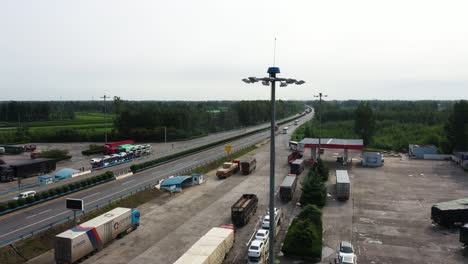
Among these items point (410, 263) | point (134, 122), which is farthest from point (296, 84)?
point (134, 122)

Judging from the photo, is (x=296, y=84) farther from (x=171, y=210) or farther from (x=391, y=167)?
(x=391, y=167)

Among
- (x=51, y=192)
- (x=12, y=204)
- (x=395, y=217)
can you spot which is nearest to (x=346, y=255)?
(x=395, y=217)

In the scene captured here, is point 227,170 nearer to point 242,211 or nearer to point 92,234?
point 242,211

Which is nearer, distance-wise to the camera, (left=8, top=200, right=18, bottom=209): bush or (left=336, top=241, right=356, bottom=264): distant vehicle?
(left=336, top=241, right=356, bottom=264): distant vehicle

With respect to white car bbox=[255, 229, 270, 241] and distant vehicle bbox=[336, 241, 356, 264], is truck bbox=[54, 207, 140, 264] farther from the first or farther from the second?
distant vehicle bbox=[336, 241, 356, 264]

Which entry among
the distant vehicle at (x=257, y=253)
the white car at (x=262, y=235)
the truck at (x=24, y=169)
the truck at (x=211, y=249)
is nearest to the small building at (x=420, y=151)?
the white car at (x=262, y=235)

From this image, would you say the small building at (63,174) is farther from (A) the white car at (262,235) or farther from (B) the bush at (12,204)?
(A) the white car at (262,235)

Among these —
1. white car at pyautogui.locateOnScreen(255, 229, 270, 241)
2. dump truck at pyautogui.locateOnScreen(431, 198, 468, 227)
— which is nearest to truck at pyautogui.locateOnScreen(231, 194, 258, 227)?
white car at pyautogui.locateOnScreen(255, 229, 270, 241)
